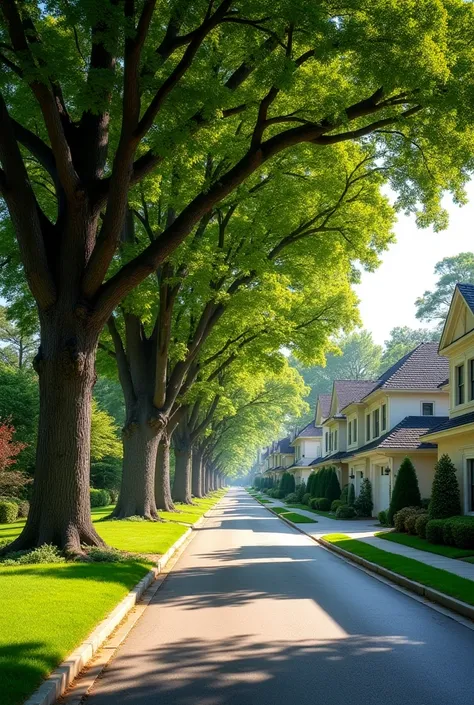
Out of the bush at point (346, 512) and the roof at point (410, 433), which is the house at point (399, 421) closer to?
the roof at point (410, 433)

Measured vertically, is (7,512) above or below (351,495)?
below

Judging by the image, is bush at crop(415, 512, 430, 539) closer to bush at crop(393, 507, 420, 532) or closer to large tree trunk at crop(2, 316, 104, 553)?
bush at crop(393, 507, 420, 532)

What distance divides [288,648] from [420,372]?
1220 inches

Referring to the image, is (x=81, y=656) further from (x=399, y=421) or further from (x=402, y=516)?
(x=399, y=421)

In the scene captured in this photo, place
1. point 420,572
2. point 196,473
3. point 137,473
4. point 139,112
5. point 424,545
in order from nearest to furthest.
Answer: point 139,112 < point 420,572 < point 424,545 < point 137,473 < point 196,473

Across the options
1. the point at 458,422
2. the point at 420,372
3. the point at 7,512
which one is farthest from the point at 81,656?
the point at 420,372

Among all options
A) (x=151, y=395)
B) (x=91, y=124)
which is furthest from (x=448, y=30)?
(x=151, y=395)

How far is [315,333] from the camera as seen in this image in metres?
29.9

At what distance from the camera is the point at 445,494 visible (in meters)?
23.7

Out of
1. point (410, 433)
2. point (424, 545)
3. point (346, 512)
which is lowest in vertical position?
point (346, 512)

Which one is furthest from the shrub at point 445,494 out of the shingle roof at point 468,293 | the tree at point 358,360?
the tree at point 358,360

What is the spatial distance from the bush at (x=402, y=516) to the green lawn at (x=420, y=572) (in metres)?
5.62

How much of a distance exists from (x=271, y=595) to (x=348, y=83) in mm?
10829

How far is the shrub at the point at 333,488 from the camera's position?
46.5m
